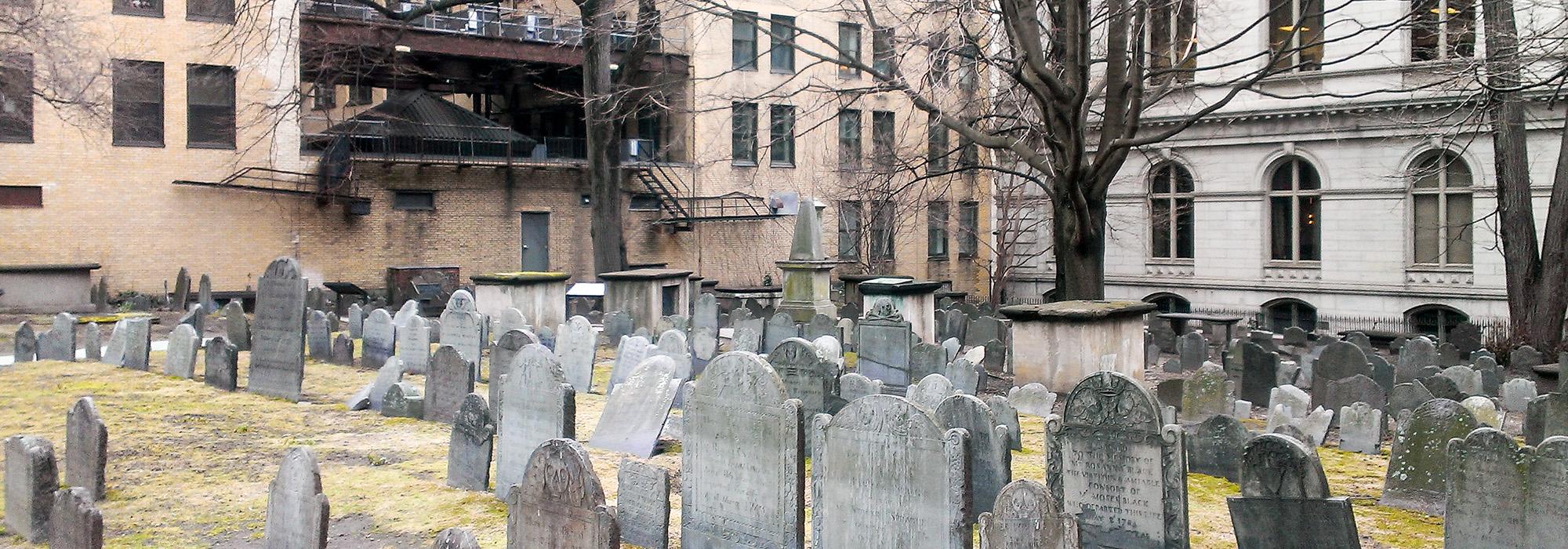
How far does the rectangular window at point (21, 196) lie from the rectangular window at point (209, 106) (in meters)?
3.15

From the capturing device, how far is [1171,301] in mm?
33344

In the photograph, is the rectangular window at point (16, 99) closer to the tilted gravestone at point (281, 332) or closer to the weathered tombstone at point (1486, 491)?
the tilted gravestone at point (281, 332)

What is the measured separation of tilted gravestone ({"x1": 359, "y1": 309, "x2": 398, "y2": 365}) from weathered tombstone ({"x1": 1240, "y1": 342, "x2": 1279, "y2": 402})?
32.8ft

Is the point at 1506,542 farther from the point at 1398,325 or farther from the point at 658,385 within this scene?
the point at 1398,325

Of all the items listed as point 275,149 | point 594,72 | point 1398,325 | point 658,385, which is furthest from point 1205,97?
point 658,385

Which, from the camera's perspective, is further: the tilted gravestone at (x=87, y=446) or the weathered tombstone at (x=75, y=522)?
the tilted gravestone at (x=87, y=446)

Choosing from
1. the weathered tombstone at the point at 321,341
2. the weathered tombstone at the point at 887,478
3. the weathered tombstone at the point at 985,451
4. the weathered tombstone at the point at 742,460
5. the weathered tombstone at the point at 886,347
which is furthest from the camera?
the weathered tombstone at the point at 321,341

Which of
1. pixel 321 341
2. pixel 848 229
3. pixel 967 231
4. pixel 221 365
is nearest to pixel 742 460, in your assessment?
pixel 221 365

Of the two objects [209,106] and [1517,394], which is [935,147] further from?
[209,106]

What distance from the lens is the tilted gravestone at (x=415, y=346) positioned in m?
15.2

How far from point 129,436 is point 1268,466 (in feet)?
30.1

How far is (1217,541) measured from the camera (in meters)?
7.46

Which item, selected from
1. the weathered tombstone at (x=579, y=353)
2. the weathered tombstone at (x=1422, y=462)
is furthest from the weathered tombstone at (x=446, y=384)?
the weathered tombstone at (x=1422, y=462)

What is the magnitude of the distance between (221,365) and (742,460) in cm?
857
